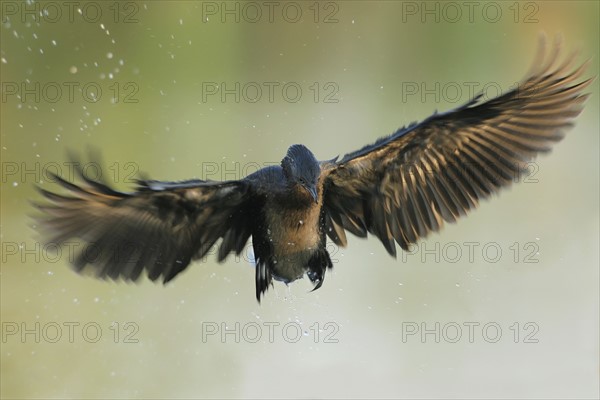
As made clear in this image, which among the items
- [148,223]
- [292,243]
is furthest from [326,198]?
[148,223]

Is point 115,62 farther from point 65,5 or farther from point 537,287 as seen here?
point 537,287

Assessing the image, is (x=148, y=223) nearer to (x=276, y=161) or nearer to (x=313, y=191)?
(x=313, y=191)

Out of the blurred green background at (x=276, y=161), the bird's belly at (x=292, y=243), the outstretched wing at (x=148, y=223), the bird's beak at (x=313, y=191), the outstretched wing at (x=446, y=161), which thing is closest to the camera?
the outstretched wing at (x=148, y=223)

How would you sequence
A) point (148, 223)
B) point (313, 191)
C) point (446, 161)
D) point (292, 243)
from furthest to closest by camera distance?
point (446, 161) < point (292, 243) < point (148, 223) < point (313, 191)

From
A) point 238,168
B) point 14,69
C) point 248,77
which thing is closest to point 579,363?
point 238,168

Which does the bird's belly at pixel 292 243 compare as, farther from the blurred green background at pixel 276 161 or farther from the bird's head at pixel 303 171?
the blurred green background at pixel 276 161

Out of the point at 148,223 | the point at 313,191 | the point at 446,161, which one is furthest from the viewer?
the point at 446,161

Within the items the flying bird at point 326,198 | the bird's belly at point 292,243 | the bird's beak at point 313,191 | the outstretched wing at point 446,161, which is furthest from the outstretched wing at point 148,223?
the outstretched wing at point 446,161
